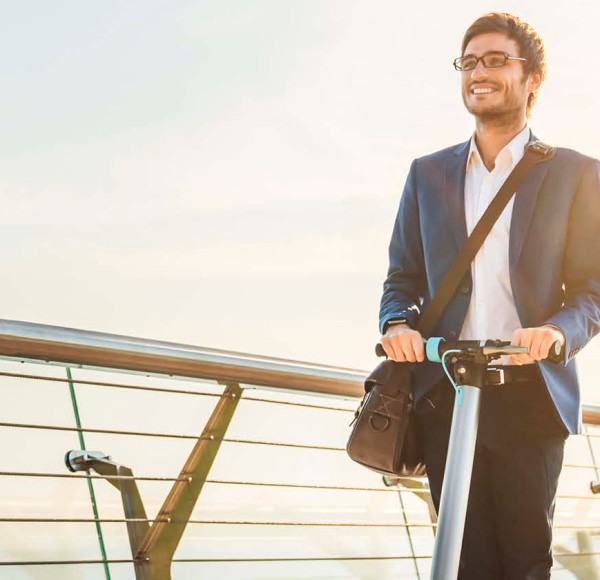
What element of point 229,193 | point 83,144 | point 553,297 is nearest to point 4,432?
point 553,297

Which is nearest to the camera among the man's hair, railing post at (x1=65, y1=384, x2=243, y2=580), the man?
the man

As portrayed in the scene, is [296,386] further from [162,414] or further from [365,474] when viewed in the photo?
[365,474]

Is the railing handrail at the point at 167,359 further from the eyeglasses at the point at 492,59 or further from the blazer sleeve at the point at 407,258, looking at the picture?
the eyeglasses at the point at 492,59

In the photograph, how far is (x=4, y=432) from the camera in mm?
2512

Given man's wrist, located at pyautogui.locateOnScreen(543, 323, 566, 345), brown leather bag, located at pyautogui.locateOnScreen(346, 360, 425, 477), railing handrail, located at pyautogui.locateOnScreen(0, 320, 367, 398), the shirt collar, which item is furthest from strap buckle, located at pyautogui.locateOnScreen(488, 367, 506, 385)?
railing handrail, located at pyautogui.locateOnScreen(0, 320, 367, 398)

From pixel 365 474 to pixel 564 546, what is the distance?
0.80m

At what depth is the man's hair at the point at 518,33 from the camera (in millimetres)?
2061

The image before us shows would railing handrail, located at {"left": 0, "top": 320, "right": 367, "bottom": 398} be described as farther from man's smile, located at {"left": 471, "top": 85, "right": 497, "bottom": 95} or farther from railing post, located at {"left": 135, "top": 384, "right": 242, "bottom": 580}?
man's smile, located at {"left": 471, "top": 85, "right": 497, "bottom": 95}

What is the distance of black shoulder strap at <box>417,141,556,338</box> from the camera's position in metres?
2.02

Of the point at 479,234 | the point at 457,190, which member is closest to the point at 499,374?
the point at 479,234

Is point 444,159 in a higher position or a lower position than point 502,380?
higher

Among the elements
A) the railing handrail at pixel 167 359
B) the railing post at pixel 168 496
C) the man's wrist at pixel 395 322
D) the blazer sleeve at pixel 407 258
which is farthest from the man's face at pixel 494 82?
the railing post at pixel 168 496

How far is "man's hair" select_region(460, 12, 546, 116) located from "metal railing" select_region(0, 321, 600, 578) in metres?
0.92

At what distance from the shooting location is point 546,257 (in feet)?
6.59
